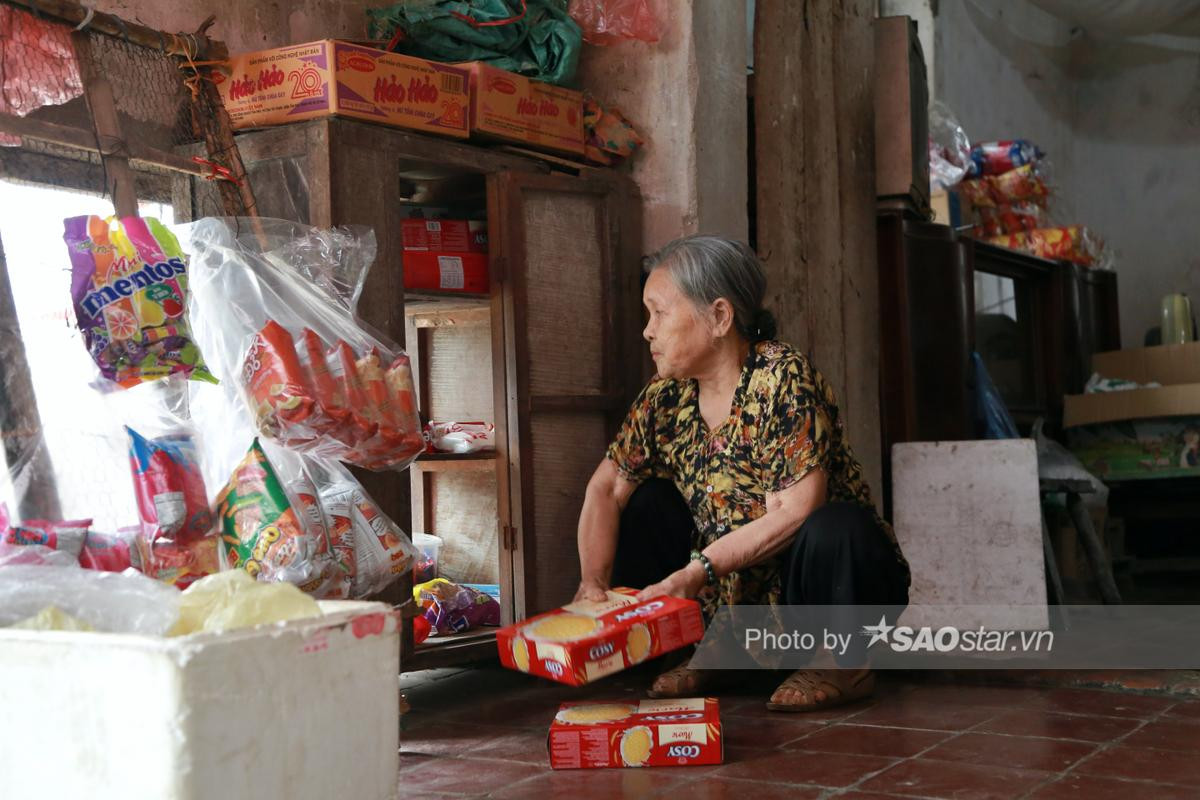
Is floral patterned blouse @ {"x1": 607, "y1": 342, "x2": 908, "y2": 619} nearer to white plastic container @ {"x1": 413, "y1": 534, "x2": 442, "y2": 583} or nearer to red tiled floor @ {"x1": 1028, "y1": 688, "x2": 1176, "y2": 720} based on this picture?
red tiled floor @ {"x1": 1028, "y1": 688, "x2": 1176, "y2": 720}

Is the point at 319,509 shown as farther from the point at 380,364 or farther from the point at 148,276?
the point at 148,276

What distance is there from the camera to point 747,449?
9.61ft

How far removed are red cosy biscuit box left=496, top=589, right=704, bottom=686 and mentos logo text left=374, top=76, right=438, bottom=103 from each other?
131 centimetres

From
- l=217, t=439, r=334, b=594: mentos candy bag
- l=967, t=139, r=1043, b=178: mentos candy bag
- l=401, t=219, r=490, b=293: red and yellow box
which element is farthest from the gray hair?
l=967, t=139, r=1043, b=178: mentos candy bag

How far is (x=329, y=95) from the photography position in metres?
2.85

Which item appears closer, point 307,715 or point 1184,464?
point 307,715

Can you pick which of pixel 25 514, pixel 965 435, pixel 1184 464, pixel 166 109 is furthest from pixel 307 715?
pixel 1184 464

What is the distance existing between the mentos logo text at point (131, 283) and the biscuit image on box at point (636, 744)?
3.85 feet

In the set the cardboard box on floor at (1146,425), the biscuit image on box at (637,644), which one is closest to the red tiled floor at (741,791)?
the biscuit image on box at (637,644)

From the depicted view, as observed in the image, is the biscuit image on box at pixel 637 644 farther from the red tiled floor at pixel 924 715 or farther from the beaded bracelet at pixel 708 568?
the red tiled floor at pixel 924 715

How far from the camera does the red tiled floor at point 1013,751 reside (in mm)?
2232

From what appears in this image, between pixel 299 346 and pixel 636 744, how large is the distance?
0.99 m

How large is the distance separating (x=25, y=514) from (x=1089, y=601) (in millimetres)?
3868

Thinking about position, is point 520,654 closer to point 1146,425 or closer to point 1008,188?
point 1146,425
